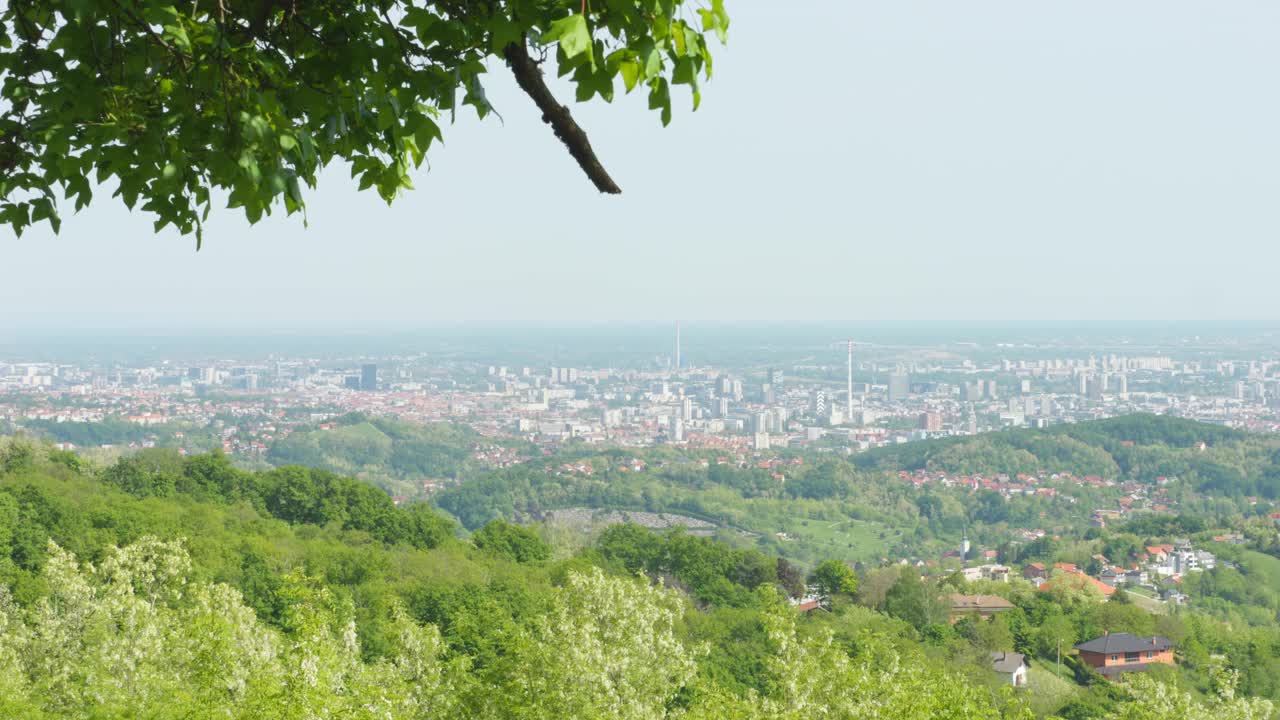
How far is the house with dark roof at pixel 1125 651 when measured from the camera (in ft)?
106

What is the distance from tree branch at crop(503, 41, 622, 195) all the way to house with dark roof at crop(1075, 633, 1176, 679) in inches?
1316

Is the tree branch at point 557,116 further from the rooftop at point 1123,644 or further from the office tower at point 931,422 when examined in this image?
the office tower at point 931,422

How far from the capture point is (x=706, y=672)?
2180 cm

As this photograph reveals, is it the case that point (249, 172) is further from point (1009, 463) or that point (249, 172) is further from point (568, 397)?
point (568, 397)

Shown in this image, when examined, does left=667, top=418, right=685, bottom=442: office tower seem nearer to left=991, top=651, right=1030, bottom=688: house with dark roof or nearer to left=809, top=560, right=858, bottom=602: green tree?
left=809, top=560, right=858, bottom=602: green tree

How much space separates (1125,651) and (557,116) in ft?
117


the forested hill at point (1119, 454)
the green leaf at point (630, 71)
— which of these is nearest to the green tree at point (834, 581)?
the green leaf at point (630, 71)

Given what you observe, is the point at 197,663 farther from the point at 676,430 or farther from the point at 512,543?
the point at 676,430

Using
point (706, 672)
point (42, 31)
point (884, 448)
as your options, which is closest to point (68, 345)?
point (884, 448)

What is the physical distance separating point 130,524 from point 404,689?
1881 centimetres

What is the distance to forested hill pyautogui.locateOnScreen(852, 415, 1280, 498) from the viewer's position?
85.5m

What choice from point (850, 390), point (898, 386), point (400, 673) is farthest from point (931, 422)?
point (400, 673)

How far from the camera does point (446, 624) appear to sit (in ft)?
82.1

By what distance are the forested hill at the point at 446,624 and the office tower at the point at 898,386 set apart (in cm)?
9463
